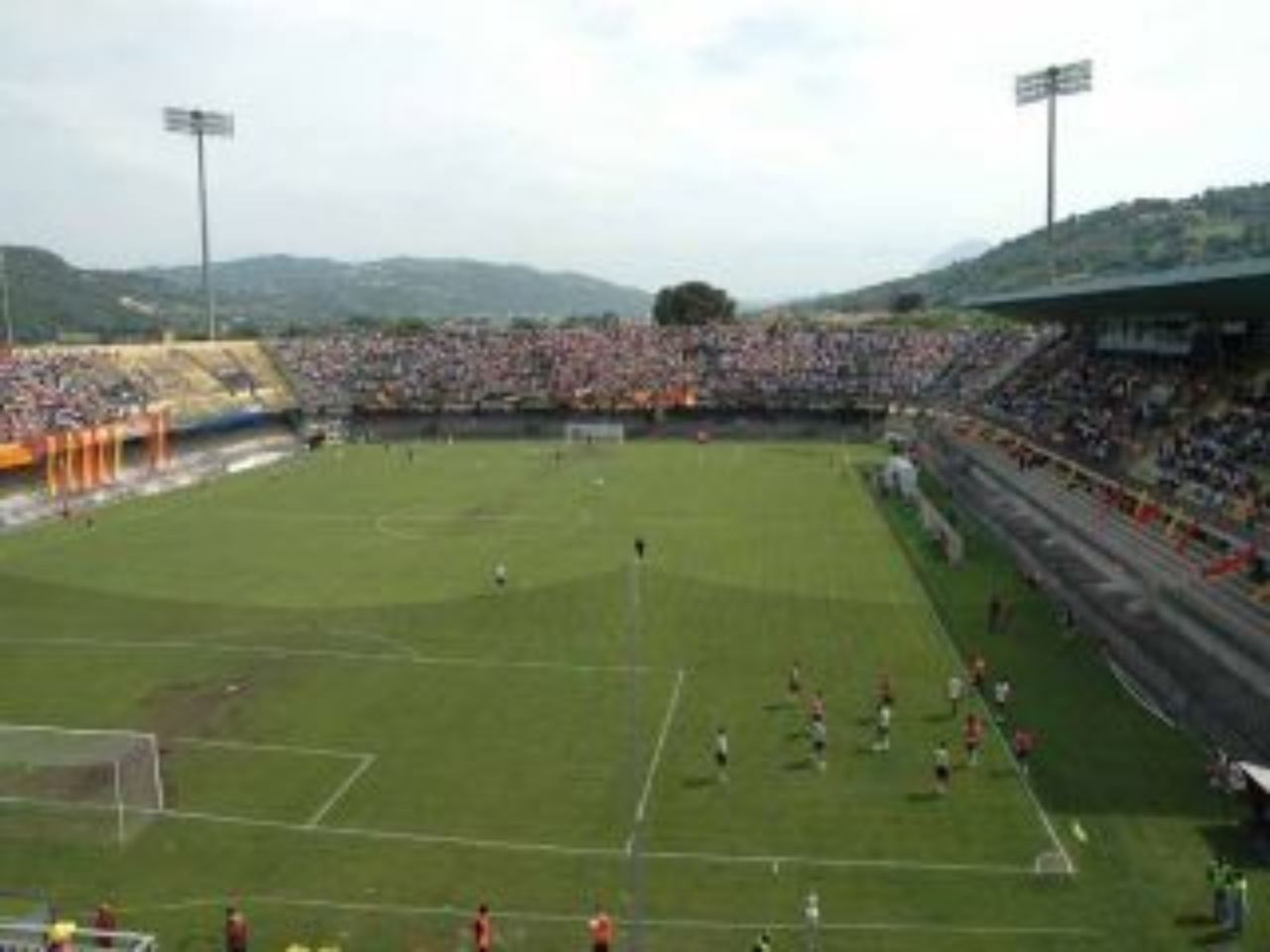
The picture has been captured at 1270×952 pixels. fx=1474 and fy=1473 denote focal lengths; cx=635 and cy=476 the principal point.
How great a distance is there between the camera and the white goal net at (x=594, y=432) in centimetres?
10131

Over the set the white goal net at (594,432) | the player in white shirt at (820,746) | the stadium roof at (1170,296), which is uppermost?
the stadium roof at (1170,296)

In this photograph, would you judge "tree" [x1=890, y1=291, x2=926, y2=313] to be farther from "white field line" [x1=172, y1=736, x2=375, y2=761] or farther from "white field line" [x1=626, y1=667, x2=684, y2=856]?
"white field line" [x1=172, y1=736, x2=375, y2=761]

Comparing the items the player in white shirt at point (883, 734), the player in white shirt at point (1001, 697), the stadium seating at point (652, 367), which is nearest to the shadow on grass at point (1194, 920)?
the player in white shirt at point (883, 734)

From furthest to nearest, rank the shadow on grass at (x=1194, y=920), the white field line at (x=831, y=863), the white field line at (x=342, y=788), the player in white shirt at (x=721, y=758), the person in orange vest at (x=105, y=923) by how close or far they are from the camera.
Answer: the player in white shirt at (x=721, y=758) → the white field line at (x=342, y=788) → the white field line at (x=831, y=863) → the shadow on grass at (x=1194, y=920) → the person in orange vest at (x=105, y=923)

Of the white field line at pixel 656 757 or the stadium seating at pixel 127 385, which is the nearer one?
the white field line at pixel 656 757

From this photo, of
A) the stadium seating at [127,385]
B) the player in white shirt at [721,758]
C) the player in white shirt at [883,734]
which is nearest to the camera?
the player in white shirt at [721,758]

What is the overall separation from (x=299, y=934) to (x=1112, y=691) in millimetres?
21356

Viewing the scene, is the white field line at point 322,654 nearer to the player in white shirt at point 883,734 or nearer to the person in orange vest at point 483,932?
the player in white shirt at point 883,734

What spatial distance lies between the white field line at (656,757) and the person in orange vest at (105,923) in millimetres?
8856

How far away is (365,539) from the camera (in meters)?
60.5

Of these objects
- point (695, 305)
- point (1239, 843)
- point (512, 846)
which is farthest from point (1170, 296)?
point (695, 305)

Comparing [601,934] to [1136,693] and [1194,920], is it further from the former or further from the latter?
[1136,693]

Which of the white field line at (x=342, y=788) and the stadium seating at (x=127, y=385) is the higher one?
the stadium seating at (x=127, y=385)

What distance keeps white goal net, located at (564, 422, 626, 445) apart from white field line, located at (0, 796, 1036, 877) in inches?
2842
